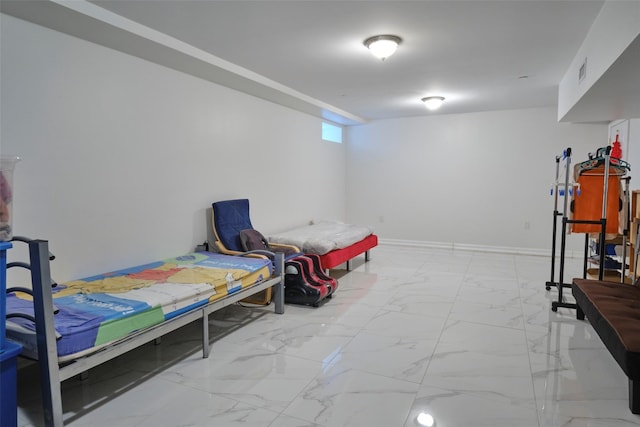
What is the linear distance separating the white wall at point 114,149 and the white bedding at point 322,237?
21.8 inches

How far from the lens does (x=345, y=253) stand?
4844 mm

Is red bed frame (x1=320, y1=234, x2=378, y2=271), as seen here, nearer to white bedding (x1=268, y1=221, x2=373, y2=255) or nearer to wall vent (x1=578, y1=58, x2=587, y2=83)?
white bedding (x1=268, y1=221, x2=373, y2=255)

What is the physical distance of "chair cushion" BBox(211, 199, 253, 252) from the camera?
168 inches

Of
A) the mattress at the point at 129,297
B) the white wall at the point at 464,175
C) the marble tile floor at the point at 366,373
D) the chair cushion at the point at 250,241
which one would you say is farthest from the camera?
the white wall at the point at 464,175

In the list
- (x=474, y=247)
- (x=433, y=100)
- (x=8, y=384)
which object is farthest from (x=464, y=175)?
(x=8, y=384)

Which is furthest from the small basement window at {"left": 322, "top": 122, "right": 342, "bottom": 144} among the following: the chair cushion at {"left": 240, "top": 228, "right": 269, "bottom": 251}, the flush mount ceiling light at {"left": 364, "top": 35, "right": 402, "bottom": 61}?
the flush mount ceiling light at {"left": 364, "top": 35, "right": 402, "bottom": 61}

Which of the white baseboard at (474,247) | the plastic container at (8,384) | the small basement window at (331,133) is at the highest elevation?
the small basement window at (331,133)

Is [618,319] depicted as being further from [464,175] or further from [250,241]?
[464,175]

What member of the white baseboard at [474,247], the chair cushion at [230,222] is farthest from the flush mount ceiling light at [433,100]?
the chair cushion at [230,222]

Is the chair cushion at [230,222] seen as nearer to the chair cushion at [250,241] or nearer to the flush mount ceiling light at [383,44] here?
the chair cushion at [250,241]

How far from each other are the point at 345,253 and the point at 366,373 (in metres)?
2.31

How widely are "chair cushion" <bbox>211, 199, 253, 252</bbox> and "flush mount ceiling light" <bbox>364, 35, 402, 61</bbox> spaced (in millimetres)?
2226

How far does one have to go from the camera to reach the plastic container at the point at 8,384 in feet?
5.91

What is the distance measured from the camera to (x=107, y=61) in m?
3.28
